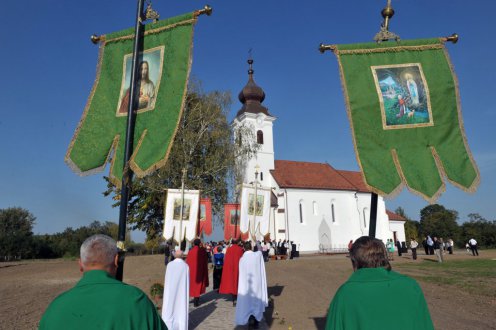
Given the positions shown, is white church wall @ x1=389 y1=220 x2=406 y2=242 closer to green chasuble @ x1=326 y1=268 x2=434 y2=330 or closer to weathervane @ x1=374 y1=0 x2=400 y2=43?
weathervane @ x1=374 y1=0 x2=400 y2=43

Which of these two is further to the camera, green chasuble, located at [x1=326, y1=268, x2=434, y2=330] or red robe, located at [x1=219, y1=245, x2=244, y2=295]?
red robe, located at [x1=219, y1=245, x2=244, y2=295]

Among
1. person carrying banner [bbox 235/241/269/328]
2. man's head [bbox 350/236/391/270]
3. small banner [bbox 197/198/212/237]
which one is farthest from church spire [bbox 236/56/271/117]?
man's head [bbox 350/236/391/270]

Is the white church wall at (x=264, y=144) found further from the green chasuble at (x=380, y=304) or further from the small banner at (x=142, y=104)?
the green chasuble at (x=380, y=304)

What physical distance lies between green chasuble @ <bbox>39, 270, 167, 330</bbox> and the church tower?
137ft

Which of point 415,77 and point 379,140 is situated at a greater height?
point 415,77

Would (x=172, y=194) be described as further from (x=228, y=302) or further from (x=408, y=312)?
(x=408, y=312)

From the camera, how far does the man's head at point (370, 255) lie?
107 inches

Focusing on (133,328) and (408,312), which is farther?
(408,312)

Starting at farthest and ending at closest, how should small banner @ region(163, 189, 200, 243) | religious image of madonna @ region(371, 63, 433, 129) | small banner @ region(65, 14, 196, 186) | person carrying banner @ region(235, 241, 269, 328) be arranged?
small banner @ region(163, 189, 200, 243) < person carrying banner @ region(235, 241, 269, 328) < religious image of madonna @ region(371, 63, 433, 129) < small banner @ region(65, 14, 196, 186)

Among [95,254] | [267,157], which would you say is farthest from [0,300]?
[267,157]

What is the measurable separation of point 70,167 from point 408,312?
14.3 feet

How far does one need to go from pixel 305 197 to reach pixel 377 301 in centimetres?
4235

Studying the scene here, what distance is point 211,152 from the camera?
28.7 metres

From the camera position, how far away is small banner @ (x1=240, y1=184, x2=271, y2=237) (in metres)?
11.1
